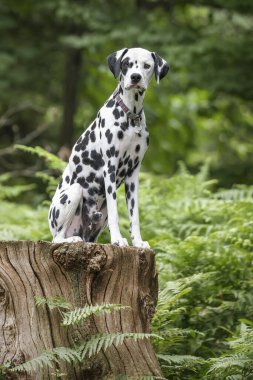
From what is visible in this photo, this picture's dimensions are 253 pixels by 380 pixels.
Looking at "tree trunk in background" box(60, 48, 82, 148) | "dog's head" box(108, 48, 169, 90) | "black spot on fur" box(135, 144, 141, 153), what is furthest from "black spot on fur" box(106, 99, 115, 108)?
"tree trunk in background" box(60, 48, 82, 148)

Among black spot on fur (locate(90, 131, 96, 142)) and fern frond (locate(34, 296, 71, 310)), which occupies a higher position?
black spot on fur (locate(90, 131, 96, 142))

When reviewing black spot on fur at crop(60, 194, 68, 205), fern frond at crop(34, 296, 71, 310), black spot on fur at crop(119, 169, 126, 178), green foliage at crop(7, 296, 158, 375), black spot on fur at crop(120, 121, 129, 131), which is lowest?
green foliage at crop(7, 296, 158, 375)

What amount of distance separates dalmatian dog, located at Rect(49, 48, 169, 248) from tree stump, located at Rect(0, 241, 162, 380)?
21 centimetres

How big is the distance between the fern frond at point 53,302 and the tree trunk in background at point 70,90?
8.77m

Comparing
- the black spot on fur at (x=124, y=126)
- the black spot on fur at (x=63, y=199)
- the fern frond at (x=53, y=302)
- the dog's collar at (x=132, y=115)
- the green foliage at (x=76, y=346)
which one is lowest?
the green foliage at (x=76, y=346)

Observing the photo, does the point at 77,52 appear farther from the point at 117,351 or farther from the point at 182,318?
the point at 117,351

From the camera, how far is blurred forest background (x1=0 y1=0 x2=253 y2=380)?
22.6ft

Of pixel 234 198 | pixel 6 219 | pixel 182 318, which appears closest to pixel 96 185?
pixel 182 318

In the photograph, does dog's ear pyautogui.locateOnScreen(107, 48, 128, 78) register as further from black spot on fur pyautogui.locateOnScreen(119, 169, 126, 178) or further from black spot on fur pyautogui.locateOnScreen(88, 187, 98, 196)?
black spot on fur pyautogui.locateOnScreen(88, 187, 98, 196)

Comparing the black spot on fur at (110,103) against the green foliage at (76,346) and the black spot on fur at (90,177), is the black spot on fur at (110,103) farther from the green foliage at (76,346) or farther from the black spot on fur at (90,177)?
the green foliage at (76,346)

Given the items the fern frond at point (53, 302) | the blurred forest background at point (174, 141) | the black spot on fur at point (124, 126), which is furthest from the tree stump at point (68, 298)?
the black spot on fur at point (124, 126)

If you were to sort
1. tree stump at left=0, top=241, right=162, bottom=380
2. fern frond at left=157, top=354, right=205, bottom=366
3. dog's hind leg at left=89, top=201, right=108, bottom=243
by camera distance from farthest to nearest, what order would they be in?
dog's hind leg at left=89, top=201, right=108, bottom=243 → fern frond at left=157, top=354, right=205, bottom=366 → tree stump at left=0, top=241, right=162, bottom=380

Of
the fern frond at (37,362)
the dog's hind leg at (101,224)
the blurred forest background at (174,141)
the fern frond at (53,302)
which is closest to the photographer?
the fern frond at (37,362)

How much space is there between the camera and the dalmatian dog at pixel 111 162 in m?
5.47
